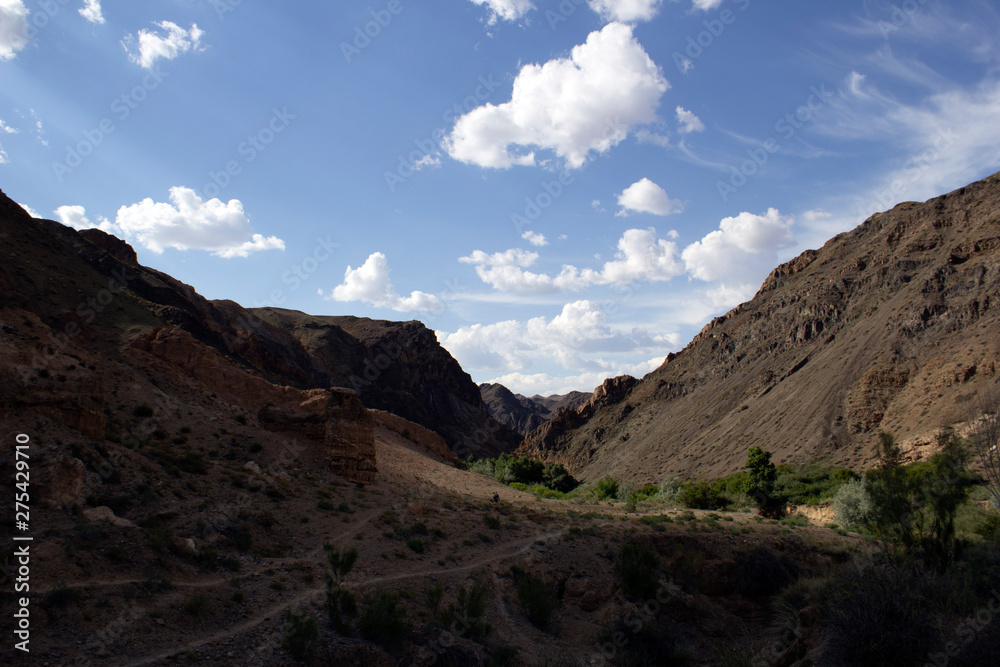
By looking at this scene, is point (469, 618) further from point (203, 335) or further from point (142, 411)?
point (203, 335)

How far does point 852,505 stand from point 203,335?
4718 centimetres

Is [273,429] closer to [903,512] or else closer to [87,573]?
[87,573]

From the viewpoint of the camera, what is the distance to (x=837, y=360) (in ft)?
178

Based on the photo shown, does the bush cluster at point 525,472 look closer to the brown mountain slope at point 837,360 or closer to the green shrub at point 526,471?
the green shrub at point 526,471

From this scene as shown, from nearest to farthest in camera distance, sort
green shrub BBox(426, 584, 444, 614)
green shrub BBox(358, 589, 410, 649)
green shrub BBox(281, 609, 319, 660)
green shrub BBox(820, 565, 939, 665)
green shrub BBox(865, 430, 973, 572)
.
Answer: green shrub BBox(281, 609, 319, 660), green shrub BBox(820, 565, 939, 665), green shrub BBox(358, 589, 410, 649), green shrub BBox(426, 584, 444, 614), green shrub BBox(865, 430, 973, 572)

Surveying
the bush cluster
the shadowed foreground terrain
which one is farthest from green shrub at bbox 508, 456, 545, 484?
the shadowed foreground terrain

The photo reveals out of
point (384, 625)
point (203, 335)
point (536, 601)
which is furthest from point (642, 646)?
point (203, 335)

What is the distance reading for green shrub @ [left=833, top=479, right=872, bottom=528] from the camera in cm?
2503

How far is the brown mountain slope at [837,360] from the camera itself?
43.8 m

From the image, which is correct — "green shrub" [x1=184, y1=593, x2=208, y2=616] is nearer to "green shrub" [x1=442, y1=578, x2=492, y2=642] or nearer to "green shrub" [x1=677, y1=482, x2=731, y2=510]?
"green shrub" [x1=442, y1=578, x2=492, y2=642]

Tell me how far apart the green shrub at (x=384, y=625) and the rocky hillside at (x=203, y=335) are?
27.4 ft

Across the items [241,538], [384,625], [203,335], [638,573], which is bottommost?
[638,573]

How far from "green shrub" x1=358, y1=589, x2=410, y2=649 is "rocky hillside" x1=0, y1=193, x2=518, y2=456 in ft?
27.4

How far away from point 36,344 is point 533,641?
13586 millimetres
